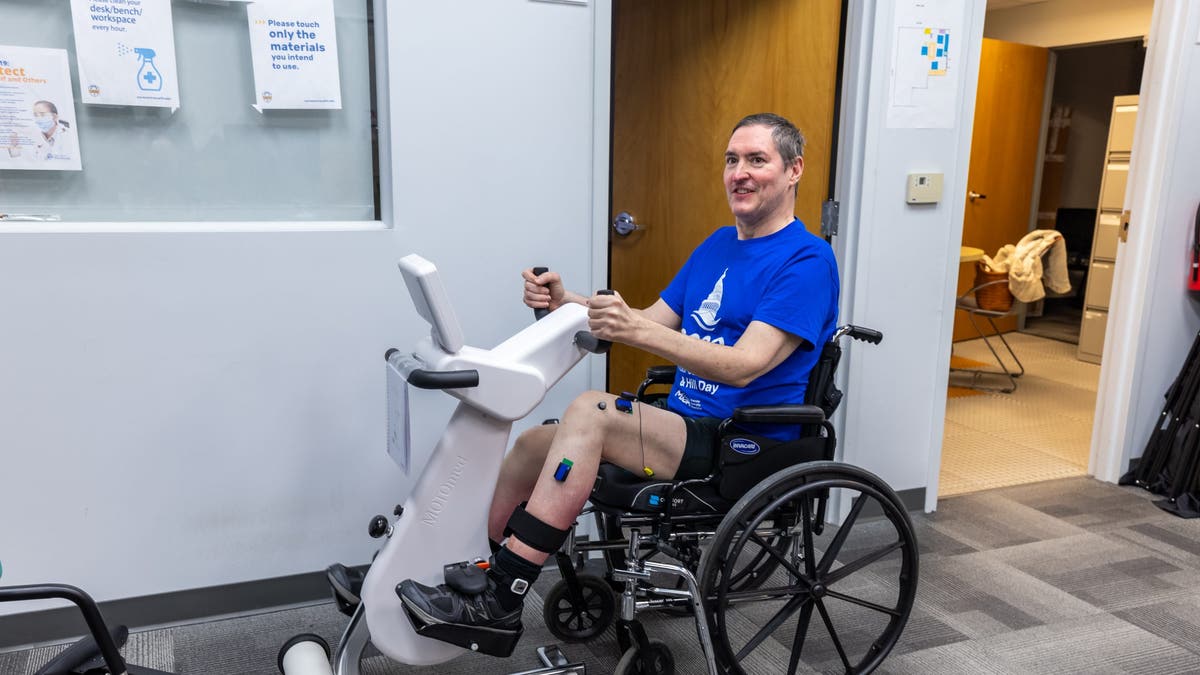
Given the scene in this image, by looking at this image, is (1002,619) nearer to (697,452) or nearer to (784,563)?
(784,563)

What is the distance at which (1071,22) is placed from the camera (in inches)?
228

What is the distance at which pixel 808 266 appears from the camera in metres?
1.75

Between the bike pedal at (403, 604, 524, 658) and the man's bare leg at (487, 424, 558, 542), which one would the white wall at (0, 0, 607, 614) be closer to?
the man's bare leg at (487, 424, 558, 542)

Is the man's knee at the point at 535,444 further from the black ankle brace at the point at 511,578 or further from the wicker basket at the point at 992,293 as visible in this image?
the wicker basket at the point at 992,293

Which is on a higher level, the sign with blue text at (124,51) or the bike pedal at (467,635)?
the sign with blue text at (124,51)

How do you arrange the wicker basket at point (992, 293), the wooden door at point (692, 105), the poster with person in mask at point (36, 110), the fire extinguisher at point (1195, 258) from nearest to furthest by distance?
the poster with person in mask at point (36, 110), the wooden door at point (692, 105), the fire extinguisher at point (1195, 258), the wicker basket at point (992, 293)

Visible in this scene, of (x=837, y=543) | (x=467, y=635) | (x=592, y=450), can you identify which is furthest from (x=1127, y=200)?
(x=467, y=635)

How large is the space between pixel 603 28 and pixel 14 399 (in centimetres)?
162

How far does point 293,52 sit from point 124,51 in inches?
13.8

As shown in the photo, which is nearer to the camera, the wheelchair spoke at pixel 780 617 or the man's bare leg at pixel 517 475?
the wheelchair spoke at pixel 780 617

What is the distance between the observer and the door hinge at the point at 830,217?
102 inches

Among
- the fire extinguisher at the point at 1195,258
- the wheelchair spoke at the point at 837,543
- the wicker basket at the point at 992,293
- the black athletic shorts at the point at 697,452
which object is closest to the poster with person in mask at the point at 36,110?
the black athletic shorts at the point at 697,452

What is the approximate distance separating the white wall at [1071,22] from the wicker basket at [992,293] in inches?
89.2

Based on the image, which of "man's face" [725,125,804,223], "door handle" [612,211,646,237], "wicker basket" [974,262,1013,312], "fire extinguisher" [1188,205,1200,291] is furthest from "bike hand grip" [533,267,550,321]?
"wicker basket" [974,262,1013,312]
